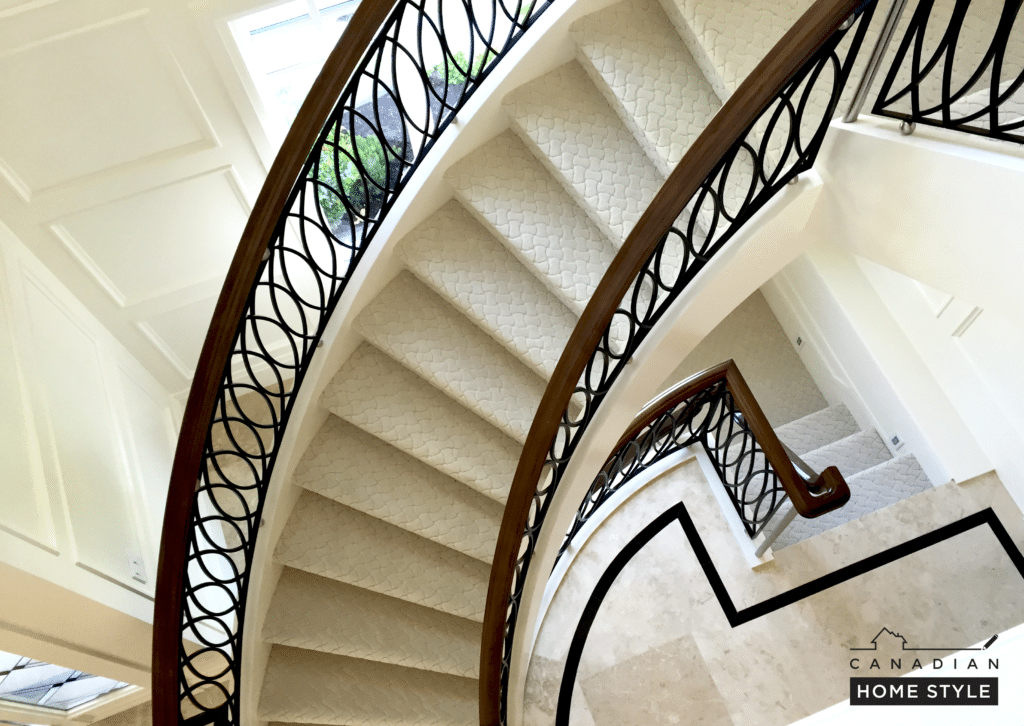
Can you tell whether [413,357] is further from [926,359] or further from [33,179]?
[926,359]

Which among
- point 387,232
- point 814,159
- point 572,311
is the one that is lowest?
point 814,159

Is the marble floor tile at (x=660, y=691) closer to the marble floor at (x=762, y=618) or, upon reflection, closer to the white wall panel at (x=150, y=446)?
the marble floor at (x=762, y=618)

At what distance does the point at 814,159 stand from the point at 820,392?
3286 millimetres

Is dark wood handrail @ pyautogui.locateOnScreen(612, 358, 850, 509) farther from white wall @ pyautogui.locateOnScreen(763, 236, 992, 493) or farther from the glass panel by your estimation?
the glass panel

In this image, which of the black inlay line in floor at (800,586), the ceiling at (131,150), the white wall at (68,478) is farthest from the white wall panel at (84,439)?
the black inlay line in floor at (800,586)

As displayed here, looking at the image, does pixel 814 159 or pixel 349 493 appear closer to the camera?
pixel 814 159

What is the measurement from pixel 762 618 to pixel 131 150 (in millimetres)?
4024

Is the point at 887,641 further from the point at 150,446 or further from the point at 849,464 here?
the point at 150,446

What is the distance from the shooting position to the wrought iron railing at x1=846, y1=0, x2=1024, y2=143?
1.77 m

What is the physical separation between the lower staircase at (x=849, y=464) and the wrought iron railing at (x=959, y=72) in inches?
101

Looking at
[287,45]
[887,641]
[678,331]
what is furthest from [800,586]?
[287,45]

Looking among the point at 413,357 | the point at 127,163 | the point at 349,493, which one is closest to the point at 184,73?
the point at 127,163

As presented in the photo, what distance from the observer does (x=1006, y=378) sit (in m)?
3.66

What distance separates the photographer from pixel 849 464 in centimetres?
466
